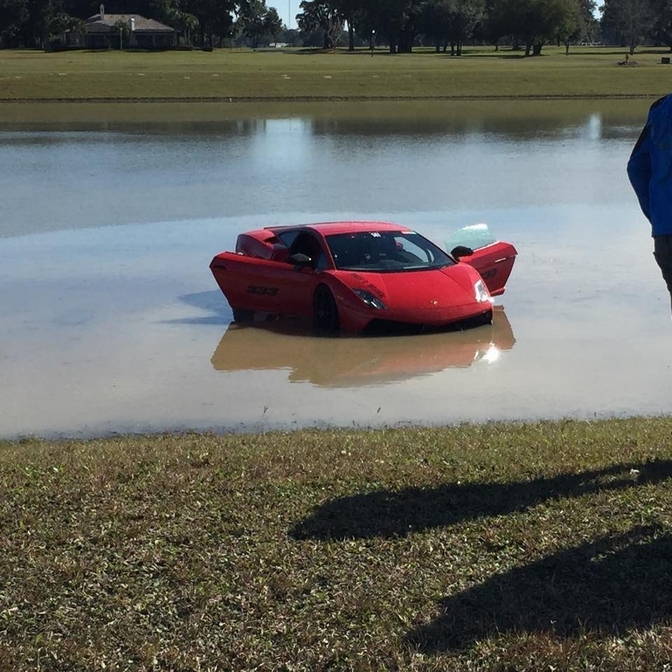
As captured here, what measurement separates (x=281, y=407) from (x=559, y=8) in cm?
11803

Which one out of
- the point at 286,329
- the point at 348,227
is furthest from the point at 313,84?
the point at 286,329

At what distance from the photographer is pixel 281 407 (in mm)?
9469

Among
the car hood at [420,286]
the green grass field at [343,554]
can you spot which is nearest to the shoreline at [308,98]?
the car hood at [420,286]

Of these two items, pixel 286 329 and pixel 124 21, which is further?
pixel 124 21

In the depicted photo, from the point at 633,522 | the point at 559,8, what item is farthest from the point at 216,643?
the point at 559,8

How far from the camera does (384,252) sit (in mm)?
13070

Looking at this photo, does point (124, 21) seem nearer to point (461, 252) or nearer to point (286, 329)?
point (461, 252)

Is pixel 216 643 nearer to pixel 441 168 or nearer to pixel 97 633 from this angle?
pixel 97 633

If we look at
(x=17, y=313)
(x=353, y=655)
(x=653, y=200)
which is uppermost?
(x=653, y=200)

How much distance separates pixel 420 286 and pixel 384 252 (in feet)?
3.21

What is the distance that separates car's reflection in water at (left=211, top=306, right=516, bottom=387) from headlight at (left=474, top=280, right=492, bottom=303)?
301 mm

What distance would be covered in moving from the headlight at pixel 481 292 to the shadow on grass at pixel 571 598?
7586 mm

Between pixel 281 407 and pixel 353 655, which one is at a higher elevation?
pixel 353 655

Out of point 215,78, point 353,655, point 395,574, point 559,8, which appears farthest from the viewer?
point 559,8
